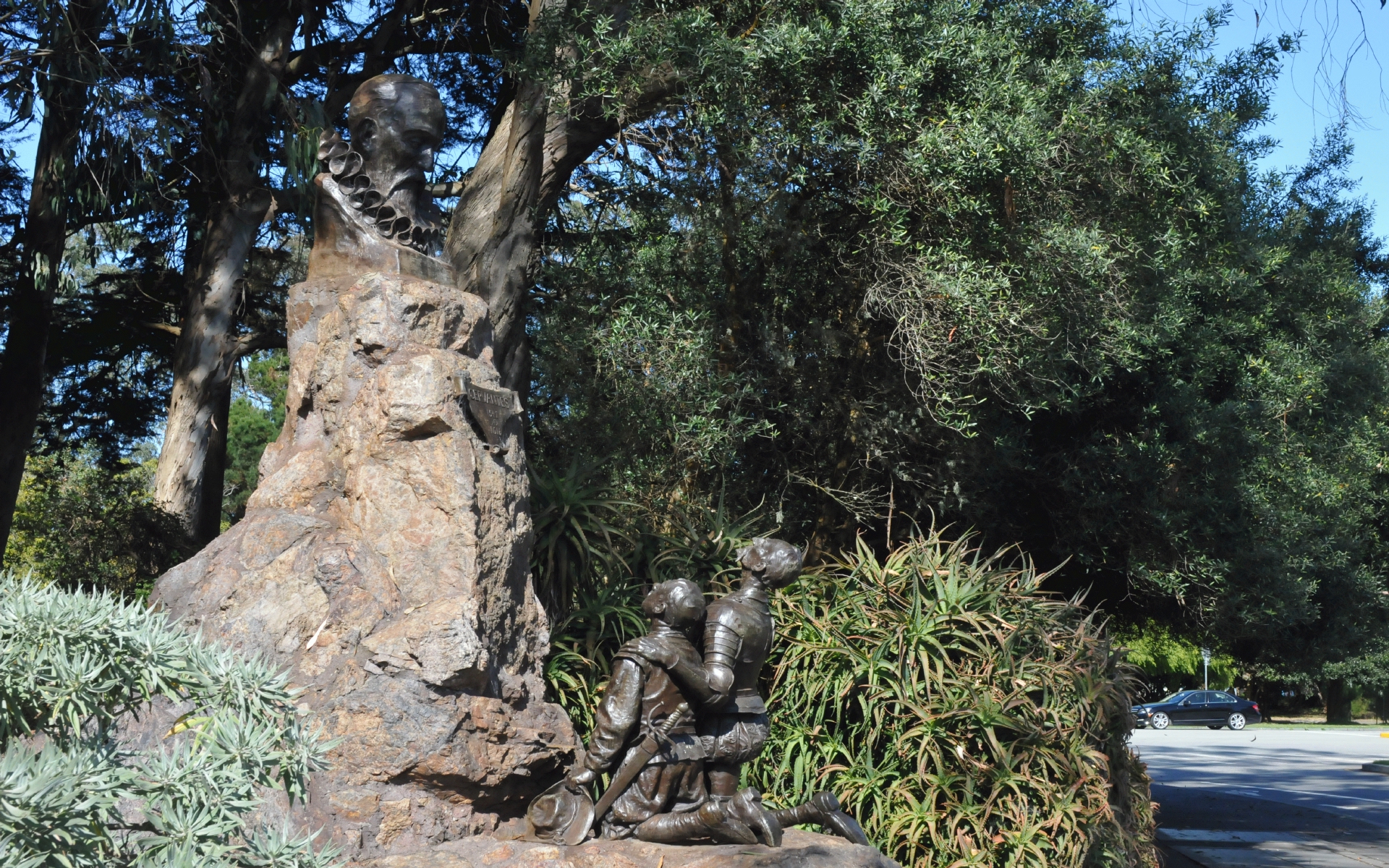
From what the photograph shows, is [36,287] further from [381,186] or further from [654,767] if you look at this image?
[654,767]

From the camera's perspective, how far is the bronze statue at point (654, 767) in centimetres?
528

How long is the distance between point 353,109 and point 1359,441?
1450 cm

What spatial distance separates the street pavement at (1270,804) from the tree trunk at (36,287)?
10890mm

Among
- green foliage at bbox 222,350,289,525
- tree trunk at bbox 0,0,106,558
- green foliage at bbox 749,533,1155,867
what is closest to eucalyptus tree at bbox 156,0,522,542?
tree trunk at bbox 0,0,106,558

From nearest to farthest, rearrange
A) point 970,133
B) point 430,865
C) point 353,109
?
point 430,865 → point 353,109 → point 970,133

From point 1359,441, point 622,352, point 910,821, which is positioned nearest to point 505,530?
point 910,821

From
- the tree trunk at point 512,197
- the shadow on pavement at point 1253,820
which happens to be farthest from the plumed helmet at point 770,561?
the shadow on pavement at point 1253,820

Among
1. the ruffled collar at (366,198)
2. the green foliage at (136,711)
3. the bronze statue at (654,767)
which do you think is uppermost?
the ruffled collar at (366,198)

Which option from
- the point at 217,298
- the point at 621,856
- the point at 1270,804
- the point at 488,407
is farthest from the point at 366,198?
the point at 1270,804

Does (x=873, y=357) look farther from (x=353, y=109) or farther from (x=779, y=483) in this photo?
(x=353, y=109)

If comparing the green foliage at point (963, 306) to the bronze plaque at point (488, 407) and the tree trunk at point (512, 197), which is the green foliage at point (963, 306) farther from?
the bronze plaque at point (488, 407)

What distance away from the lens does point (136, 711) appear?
8.41 feet

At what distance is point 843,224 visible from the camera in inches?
388

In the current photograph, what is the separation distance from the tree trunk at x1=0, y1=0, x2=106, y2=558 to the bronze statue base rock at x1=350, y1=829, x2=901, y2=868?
7.78 meters
